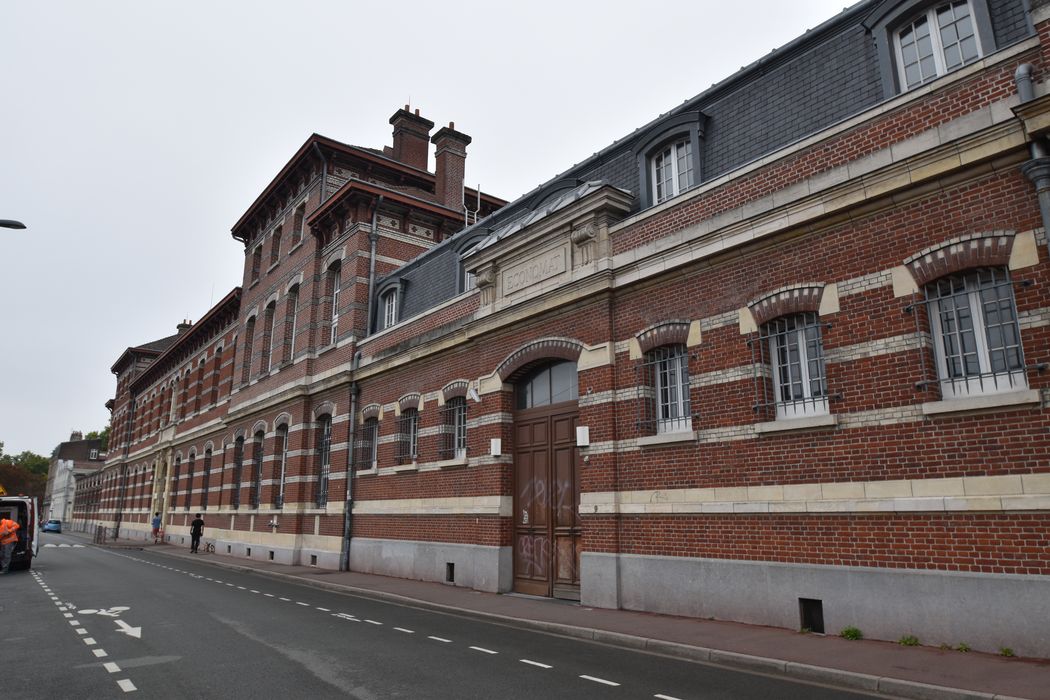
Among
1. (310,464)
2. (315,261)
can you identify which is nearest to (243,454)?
(310,464)

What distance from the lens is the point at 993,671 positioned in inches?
243

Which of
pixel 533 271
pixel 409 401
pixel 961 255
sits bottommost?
pixel 409 401

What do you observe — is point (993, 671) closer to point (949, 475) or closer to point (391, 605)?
point (949, 475)

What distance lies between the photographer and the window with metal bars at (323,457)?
21.2m

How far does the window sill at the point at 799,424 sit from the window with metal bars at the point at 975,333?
4.19ft

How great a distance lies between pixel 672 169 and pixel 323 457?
48.2 feet

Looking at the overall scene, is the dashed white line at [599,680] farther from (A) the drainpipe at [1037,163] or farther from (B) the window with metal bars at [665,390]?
(A) the drainpipe at [1037,163]

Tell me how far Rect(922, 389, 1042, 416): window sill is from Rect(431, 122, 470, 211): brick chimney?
19015mm

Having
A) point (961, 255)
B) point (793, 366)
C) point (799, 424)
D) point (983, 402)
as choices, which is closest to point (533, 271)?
point (793, 366)

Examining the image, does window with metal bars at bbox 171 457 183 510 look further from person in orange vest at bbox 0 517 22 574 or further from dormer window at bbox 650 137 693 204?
dormer window at bbox 650 137 693 204

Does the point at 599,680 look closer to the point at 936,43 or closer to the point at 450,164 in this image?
the point at 936,43

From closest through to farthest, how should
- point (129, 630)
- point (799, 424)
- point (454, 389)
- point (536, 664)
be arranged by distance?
point (536, 664) → point (799, 424) → point (129, 630) → point (454, 389)

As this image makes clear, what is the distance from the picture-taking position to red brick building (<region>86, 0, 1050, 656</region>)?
288 inches

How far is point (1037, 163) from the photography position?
7008 millimetres
